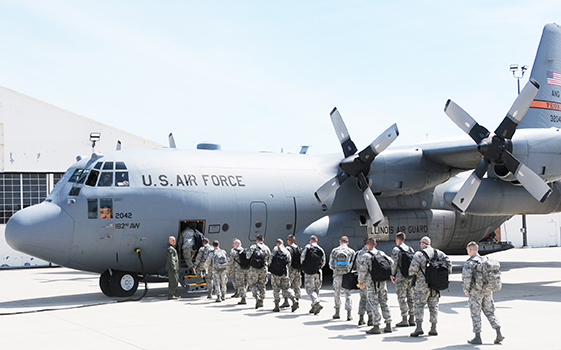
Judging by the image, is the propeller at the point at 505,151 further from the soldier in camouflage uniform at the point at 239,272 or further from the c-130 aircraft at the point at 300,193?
the soldier in camouflage uniform at the point at 239,272

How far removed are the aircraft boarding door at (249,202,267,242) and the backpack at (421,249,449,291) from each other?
8118 millimetres

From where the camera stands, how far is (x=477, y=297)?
8.89 m

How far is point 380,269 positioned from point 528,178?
759 cm

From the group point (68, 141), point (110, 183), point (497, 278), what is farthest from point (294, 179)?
point (68, 141)

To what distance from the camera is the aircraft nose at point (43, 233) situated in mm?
14219

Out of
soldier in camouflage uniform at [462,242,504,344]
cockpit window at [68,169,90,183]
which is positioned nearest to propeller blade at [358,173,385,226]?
cockpit window at [68,169,90,183]

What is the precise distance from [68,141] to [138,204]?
57.7ft

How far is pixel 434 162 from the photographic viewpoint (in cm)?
1933

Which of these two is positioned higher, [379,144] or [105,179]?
[379,144]


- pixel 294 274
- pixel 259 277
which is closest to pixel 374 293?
pixel 294 274

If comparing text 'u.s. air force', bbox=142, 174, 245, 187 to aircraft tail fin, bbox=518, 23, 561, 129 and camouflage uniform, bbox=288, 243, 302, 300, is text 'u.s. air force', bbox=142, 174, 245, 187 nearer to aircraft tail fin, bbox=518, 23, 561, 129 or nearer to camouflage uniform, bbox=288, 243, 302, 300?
camouflage uniform, bbox=288, 243, 302, 300

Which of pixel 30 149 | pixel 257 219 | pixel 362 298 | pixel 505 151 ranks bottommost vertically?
pixel 362 298

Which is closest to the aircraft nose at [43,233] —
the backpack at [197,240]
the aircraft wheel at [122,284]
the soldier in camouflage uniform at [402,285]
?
the aircraft wheel at [122,284]

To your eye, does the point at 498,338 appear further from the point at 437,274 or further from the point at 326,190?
the point at 326,190
